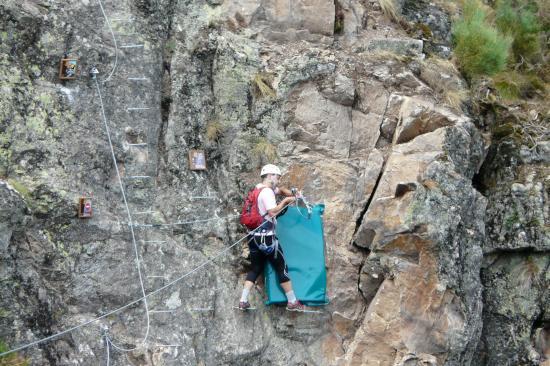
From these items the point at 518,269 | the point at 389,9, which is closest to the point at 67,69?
the point at 389,9

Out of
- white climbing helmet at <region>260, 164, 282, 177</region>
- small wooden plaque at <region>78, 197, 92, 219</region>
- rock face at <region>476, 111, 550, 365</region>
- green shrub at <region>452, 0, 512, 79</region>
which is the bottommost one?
rock face at <region>476, 111, 550, 365</region>

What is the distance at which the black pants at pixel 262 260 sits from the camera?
10.7m

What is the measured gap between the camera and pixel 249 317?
10.9 m

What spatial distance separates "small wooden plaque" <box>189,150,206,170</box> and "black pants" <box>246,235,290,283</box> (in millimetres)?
1386

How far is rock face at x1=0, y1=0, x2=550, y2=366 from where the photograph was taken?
33.2ft

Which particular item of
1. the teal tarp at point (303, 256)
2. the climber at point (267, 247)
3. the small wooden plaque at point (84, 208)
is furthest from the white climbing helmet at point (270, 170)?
the small wooden plaque at point (84, 208)

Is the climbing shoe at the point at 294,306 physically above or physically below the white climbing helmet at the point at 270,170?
below

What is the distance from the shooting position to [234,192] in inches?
454

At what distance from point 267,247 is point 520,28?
8.76 metres

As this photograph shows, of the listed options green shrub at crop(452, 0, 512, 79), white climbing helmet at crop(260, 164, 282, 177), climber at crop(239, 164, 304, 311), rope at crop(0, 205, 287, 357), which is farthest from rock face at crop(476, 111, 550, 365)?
rope at crop(0, 205, 287, 357)

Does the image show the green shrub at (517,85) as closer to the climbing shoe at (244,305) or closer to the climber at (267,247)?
the climber at (267,247)

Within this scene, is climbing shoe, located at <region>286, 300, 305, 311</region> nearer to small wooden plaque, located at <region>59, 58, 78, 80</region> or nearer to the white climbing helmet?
the white climbing helmet

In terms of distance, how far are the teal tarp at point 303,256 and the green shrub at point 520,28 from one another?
22.5 ft

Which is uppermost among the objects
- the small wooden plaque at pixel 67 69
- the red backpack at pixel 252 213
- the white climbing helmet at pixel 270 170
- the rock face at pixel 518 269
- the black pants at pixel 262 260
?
the small wooden plaque at pixel 67 69
